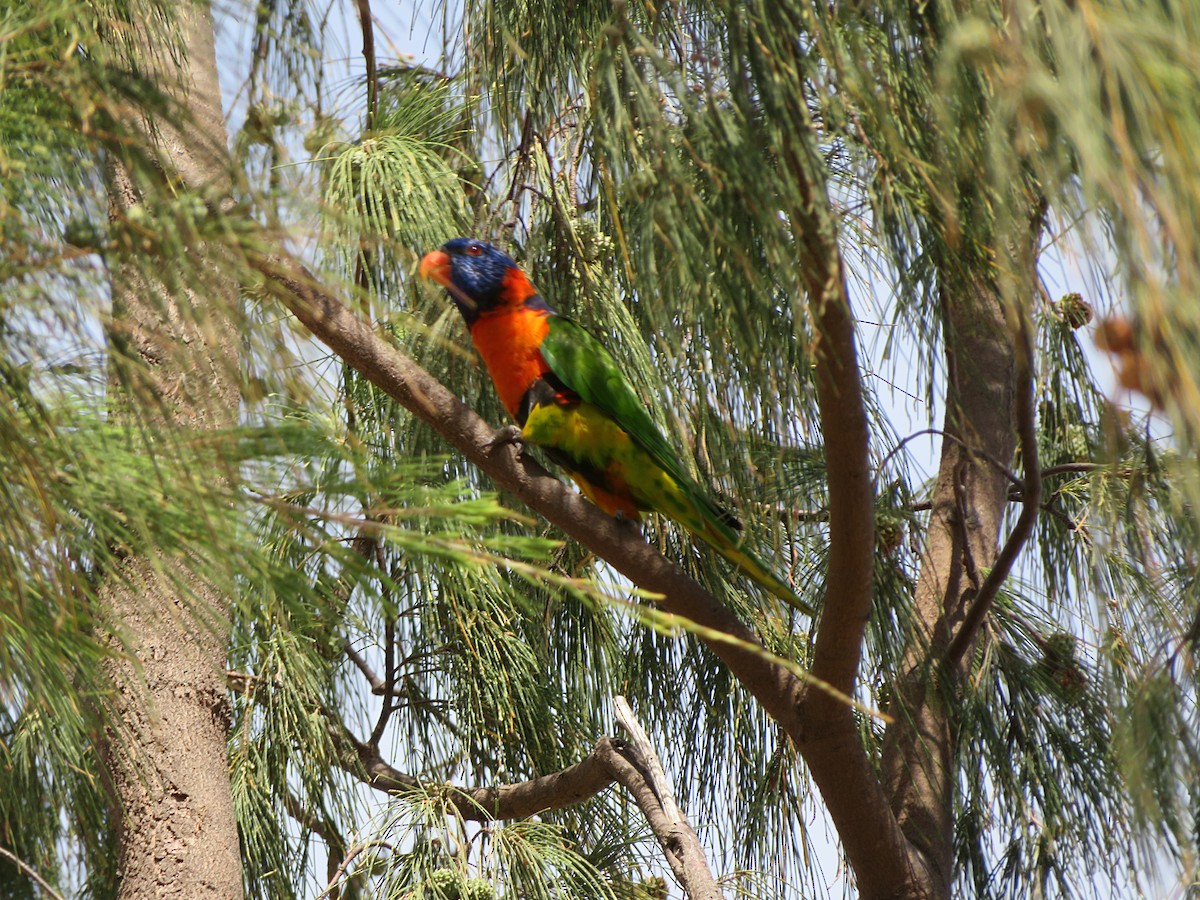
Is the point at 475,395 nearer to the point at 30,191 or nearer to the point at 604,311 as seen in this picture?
the point at 604,311

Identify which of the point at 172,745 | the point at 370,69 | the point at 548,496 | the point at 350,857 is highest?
the point at 370,69

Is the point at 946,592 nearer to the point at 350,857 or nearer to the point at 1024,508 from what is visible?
the point at 1024,508

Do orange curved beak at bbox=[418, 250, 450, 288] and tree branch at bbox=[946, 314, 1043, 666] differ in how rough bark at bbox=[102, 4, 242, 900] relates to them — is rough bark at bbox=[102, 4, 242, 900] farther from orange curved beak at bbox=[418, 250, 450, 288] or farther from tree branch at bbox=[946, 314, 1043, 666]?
tree branch at bbox=[946, 314, 1043, 666]

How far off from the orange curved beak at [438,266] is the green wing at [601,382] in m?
0.19

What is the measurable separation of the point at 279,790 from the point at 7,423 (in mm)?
1444

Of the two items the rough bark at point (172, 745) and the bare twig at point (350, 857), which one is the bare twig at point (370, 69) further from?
the bare twig at point (350, 857)

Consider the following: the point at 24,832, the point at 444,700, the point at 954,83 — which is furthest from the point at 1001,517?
the point at 24,832

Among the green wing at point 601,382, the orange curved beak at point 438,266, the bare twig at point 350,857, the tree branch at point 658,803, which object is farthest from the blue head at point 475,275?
the bare twig at point 350,857

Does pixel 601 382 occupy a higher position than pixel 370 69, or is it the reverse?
pixel 370 69

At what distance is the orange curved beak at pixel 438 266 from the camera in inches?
67.7

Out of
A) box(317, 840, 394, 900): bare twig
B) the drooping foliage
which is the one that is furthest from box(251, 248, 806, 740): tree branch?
box(317, 840, 394, 900): bare twig

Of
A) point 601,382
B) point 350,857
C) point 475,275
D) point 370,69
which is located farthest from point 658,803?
point 370,69

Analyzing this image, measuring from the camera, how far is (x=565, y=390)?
1.84m

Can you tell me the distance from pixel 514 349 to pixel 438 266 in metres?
0.18
